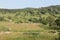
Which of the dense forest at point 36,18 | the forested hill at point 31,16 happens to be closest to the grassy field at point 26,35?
the dense forest at point 36,18

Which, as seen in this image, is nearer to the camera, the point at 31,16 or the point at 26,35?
the point at 26,35

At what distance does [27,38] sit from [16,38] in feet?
4.05

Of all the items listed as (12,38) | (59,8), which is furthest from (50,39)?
(59,8)

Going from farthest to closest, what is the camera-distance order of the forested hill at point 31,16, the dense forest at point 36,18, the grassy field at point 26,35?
the forested hill at point 31,16 → the dense forest at point 36,18 → the grassy field at point 26,35

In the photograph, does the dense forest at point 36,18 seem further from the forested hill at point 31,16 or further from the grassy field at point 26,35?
the grassy field at point 26,35

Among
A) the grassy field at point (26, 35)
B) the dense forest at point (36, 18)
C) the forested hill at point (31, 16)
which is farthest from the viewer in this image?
the forested hill at point (31, 16)

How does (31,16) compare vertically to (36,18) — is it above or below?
below

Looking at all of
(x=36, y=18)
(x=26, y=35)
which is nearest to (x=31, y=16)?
(x=36, y=18)

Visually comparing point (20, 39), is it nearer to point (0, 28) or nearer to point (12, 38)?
point (12, 38)

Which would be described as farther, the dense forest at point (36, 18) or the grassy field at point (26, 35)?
the dense forest at point (36, 18)

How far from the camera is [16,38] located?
2572 centimetres

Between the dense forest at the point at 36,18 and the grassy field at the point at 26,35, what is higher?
the grassy field at the point at 26,35

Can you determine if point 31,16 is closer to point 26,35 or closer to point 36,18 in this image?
point 36,18

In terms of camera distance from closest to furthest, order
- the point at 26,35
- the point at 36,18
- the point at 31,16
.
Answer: the point at 26,35
the point at 36,18
the point at 31,16
